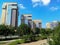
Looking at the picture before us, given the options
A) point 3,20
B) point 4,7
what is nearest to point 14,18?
point 3,20

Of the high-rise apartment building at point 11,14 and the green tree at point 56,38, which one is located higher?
the high-rise apartment building at point 11,14

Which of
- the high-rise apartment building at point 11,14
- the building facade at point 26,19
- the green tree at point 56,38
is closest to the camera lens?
the green tree at point 56,38

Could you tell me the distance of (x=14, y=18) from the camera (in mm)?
66125

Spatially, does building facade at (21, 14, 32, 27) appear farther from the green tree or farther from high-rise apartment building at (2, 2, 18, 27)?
the green tree

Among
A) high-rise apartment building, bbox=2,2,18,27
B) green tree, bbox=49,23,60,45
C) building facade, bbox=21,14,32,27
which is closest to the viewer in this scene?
green tree, bbox=49,23,60,45

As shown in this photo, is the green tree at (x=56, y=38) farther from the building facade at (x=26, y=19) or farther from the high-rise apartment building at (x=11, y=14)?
the building facade at (x=26, y=19)

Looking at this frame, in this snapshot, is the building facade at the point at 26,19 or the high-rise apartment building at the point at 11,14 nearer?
the high-rise apartment building at the point at 11,14

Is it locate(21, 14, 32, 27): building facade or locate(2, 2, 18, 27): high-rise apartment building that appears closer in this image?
locate(2, 2, 18, 27): high-rise apartment building

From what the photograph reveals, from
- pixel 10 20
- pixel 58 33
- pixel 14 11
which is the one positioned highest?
pixel 14 11

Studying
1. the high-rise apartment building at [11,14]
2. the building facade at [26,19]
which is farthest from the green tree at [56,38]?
the building facade at [26,19]

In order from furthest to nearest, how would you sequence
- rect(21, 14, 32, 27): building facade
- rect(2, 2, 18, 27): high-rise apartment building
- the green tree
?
rect(21, 14, 32, 27): building facade, rect(2, 2, 18, 27): high-rise apartment building, the green tree

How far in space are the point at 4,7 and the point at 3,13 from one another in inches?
180

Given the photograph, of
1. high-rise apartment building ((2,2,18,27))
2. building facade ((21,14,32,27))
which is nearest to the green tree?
high-rise apartment building ((2,2,18,27))

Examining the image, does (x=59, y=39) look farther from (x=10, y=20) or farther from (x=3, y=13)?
(x=3, y=13)
